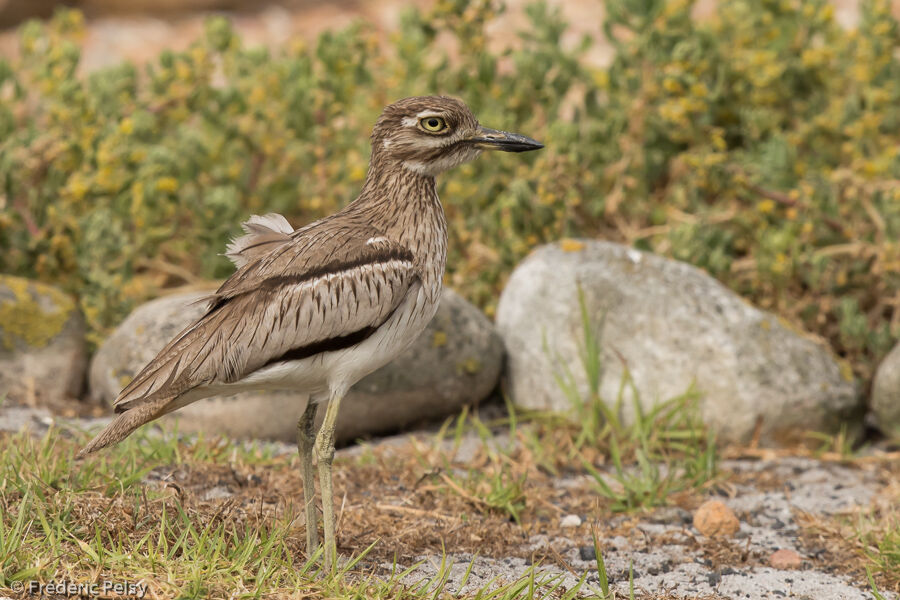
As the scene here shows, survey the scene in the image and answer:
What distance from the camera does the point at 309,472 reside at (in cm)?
431

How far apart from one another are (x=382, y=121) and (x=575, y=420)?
2.32m

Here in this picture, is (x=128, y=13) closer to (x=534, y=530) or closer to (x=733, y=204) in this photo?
(x=733, y=204)

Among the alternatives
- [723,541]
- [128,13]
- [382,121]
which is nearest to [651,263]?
[723,541]

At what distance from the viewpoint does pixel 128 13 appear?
13.2m

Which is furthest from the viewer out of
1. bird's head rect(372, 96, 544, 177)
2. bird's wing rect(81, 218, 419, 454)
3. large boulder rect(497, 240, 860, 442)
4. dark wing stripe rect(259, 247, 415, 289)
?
large boulder rect(497, 240, 860, 442)

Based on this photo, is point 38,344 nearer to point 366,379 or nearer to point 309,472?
point 366,379

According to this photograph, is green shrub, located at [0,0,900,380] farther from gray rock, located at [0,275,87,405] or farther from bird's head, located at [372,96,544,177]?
bird's head, located at [372,96,544,177]

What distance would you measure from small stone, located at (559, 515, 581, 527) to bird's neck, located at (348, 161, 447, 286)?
1.40m

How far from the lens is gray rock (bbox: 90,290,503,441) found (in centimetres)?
594

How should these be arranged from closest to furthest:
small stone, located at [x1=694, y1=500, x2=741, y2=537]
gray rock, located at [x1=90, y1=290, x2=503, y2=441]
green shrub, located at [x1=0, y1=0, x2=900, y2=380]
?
small stone, located at [x1=694, y1=500, x2=741, y2=537], gray rock, located at [x1=90, y1=290, x2=503, y2=441], green shrub, located at [x1=0, y1=0, x2=900, y2=380]

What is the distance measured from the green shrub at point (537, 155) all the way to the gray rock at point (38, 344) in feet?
0.58

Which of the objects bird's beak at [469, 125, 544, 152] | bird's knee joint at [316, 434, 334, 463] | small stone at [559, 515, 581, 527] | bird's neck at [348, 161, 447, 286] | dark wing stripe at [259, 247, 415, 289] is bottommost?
small stone at [559, 515, 581, 527]

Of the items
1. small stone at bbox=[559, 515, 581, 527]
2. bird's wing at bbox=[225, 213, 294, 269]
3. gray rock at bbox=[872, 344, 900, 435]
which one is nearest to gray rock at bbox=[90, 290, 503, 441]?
small stone at bbox=[559, 515, 581, 527]

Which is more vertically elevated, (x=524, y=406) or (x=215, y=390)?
(x=215, y=390)
